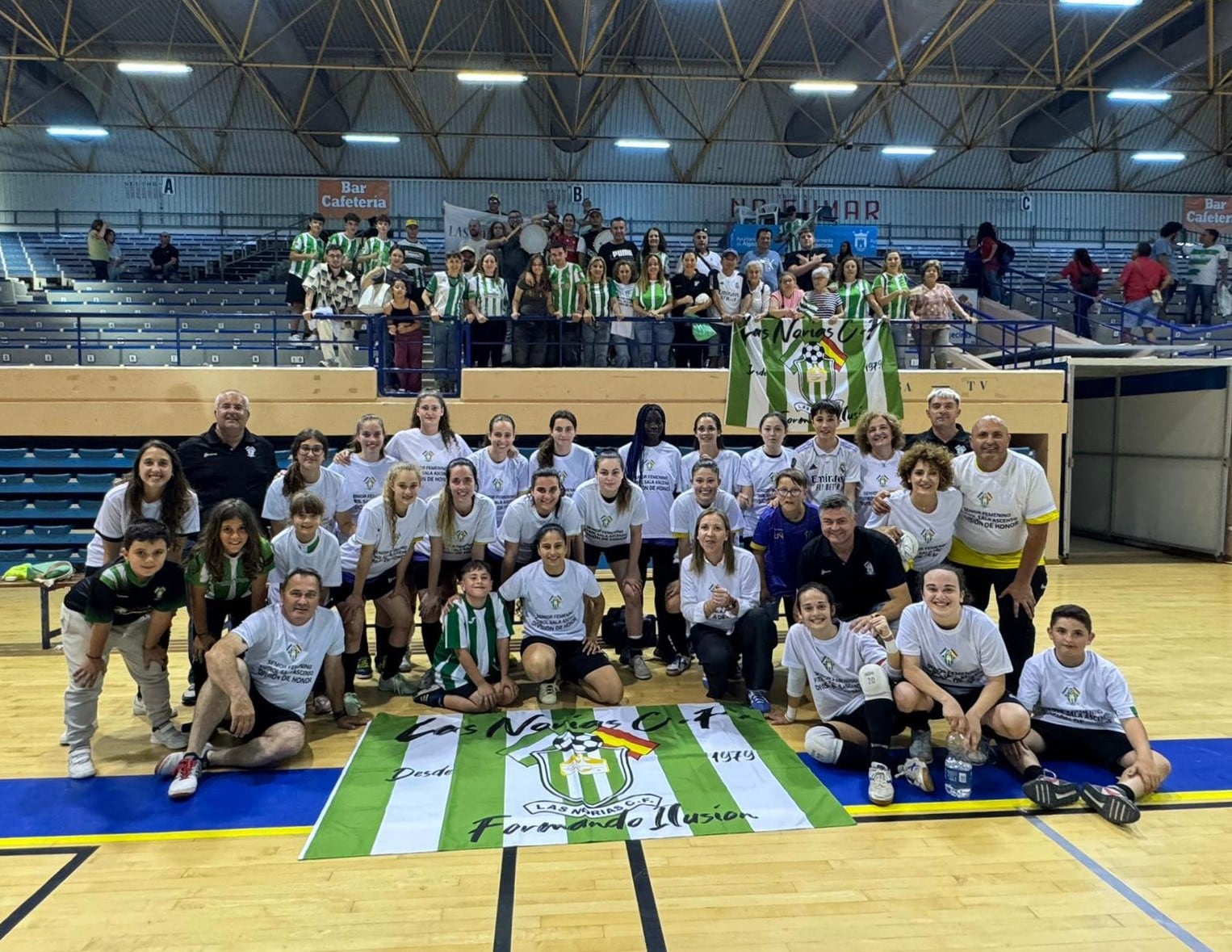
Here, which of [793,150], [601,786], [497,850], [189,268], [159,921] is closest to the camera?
[159,921]

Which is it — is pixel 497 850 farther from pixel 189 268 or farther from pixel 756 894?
pixel 189 268

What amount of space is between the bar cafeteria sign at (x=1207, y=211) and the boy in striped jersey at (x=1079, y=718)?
77.8ft

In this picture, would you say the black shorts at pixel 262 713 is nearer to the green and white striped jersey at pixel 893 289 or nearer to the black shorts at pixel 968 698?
the black shorts at pixel 968 698

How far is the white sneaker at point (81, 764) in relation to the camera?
13.4 ft

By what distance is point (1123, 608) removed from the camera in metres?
7.91

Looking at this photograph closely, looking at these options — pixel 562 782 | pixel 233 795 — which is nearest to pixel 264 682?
pixel 233 795

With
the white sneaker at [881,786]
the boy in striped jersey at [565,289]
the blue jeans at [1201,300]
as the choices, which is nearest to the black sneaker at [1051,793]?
the white sneaker at [881,786]

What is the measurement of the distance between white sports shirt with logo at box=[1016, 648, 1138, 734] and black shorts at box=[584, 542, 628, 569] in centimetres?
270

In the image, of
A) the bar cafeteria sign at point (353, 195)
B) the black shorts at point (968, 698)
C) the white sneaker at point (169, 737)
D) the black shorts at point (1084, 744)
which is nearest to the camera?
the black shorts at point (1084, 744)

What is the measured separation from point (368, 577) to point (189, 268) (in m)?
15.8

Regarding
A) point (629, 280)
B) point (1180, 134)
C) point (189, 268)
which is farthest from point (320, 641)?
point (1180, 134)

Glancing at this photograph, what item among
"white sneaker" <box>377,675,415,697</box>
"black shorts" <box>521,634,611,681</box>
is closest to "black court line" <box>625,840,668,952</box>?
"black shorts" <box>521,634,611,681</box>

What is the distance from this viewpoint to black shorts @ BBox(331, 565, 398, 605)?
5230mm

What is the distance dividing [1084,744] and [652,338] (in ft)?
21.6
